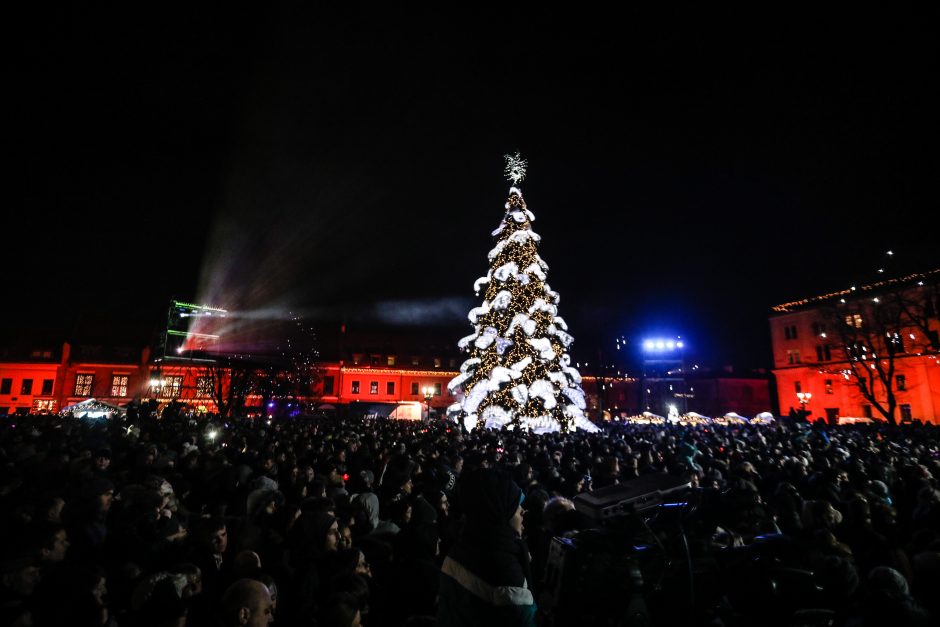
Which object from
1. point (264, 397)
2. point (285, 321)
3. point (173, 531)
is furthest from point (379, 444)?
point (285, 321)

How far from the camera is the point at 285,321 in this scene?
64250 millimetres

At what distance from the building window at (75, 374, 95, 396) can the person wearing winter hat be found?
68189mm

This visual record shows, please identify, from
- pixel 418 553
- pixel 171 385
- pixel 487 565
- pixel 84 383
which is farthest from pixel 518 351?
pixel 84 383

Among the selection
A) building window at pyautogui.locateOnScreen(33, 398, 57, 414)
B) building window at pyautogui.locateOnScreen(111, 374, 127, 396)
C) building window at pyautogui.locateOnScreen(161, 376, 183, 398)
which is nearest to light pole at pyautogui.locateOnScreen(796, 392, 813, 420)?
building window at pyautogui.locateOnScreen(161, 376, 183, 398)

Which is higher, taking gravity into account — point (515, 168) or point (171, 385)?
point (515, 168)

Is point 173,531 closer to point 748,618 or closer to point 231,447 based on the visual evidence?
point 748,618

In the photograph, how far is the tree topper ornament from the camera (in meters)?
26.4

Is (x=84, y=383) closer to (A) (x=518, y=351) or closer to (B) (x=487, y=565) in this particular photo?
(A) (x=518, y=351)

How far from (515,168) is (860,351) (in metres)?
33.7

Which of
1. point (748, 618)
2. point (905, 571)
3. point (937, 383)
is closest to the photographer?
point (748, 618)

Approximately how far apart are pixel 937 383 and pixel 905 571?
56.4 meters

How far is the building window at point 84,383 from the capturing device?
2159 inches

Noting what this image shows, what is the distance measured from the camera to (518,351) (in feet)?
77.2

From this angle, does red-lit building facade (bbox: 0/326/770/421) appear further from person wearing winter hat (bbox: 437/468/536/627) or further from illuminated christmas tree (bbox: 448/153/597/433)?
person wearing winter hat (bbox: 437/468/536/627)
